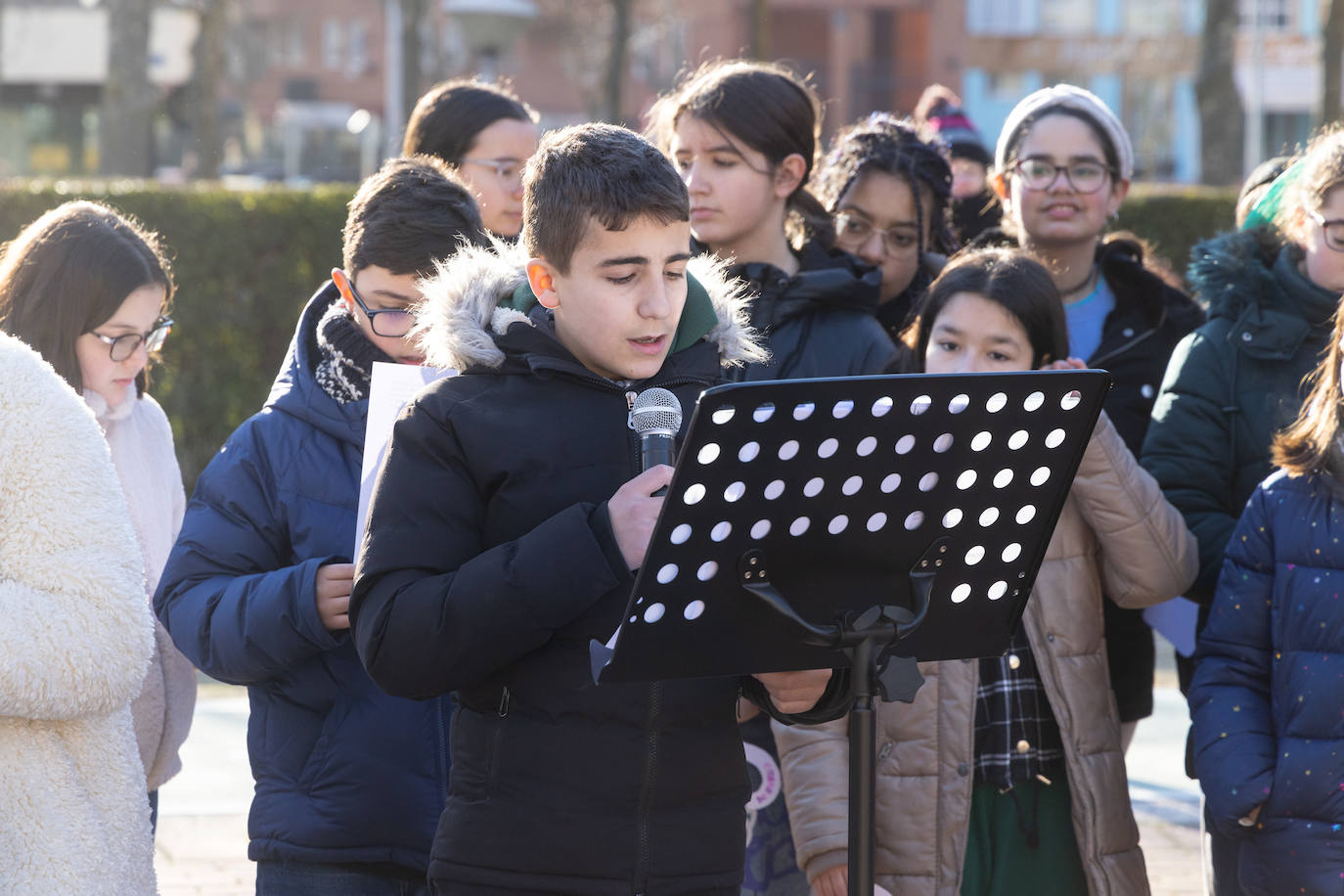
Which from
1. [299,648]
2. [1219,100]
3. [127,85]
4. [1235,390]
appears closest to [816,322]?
[1235,390]

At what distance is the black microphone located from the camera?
7.64 ft

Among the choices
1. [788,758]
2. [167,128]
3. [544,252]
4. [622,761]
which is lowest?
[788,758]

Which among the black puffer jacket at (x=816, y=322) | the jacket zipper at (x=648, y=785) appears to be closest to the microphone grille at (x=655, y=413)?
the jacket zipper at (x=648, y=785)

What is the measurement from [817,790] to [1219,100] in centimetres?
1344

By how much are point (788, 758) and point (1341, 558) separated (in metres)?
1.16

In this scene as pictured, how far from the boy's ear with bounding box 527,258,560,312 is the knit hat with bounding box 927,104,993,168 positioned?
453 cm

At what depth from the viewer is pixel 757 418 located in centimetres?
204

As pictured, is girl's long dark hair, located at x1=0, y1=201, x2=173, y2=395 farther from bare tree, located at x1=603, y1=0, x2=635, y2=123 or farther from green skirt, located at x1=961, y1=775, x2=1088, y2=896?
bare tree, located at x1=603, y1=0, x2=635, y2=123

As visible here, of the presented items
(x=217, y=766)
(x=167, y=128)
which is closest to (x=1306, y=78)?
(x=167, y=128)

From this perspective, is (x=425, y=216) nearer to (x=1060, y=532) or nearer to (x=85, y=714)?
(x=85, y=714)

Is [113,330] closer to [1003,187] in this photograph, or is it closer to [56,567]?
[56,567]

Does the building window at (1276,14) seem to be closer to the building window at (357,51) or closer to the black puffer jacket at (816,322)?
the building window at (357,51)

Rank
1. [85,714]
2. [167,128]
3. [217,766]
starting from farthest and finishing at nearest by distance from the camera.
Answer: [167,128]
[217,766]
[85,714]

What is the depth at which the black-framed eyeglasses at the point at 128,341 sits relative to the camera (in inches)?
134
